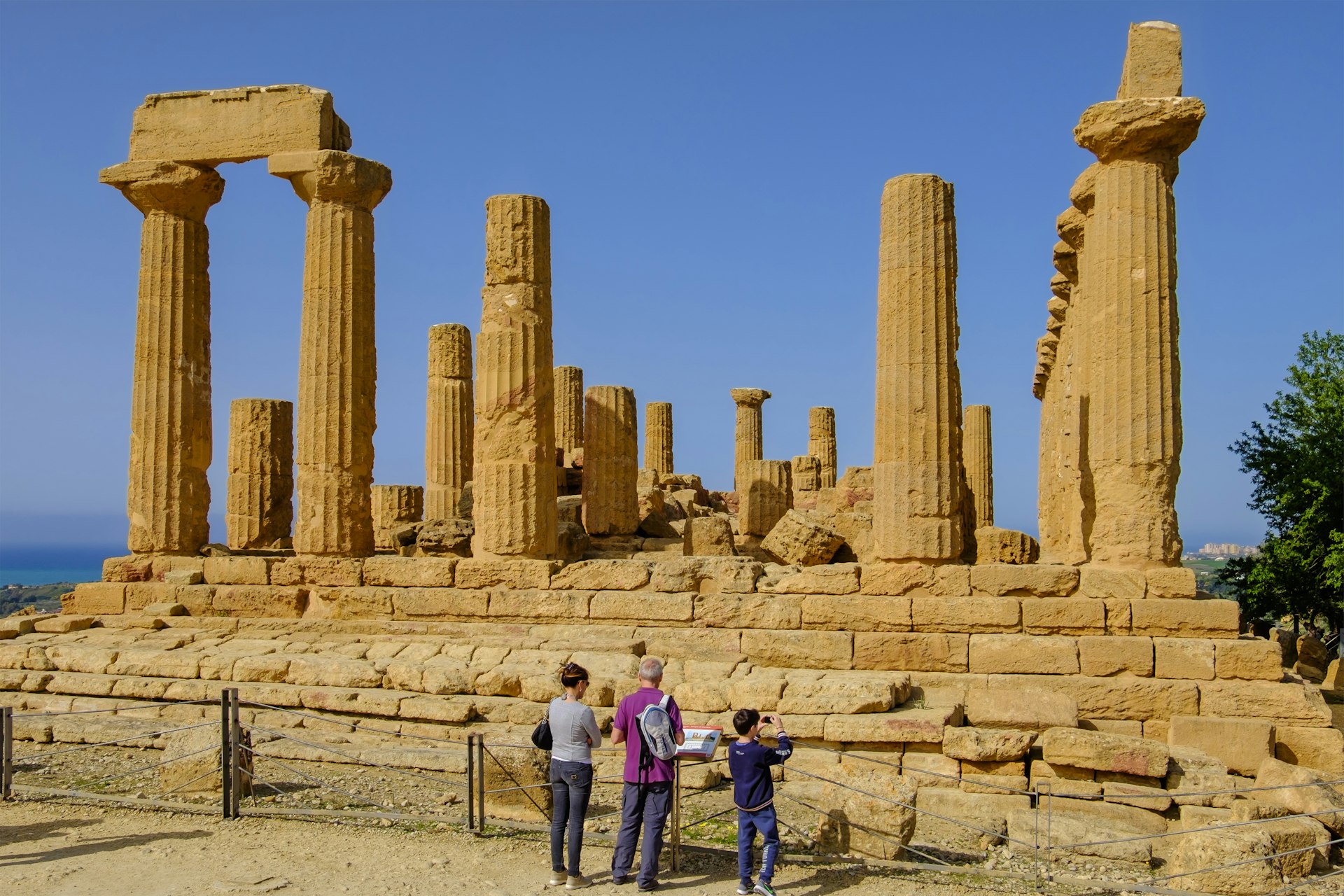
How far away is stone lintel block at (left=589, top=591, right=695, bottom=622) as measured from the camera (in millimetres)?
14641

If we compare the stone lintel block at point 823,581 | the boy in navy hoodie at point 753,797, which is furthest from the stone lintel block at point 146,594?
the boy in navy hoodie at point 753,797

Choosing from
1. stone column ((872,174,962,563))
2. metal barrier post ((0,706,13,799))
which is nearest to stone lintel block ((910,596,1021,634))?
stone column ((872,174,962,563))

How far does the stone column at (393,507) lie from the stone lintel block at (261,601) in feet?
25.3

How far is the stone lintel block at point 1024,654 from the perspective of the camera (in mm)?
13070

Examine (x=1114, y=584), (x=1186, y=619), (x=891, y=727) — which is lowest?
(x=891, y=727)

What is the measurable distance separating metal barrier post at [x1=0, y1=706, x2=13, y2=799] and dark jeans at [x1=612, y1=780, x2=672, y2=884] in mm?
5680

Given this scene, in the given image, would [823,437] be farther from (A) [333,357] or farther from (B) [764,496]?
(A) [333,357]

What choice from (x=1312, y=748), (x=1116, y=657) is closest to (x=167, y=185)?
(x=1116, y=657)

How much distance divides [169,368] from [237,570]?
3498mm

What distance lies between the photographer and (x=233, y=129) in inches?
689

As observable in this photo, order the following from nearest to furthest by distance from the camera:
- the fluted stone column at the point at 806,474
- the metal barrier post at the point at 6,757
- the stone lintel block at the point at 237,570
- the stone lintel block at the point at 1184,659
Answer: the metal barrier post at the point at 6,757 → the stone lintel block at the point at 1184,659 → the stone lintel block at the point at 237,570 → the fluted stone column at the point at 806,474

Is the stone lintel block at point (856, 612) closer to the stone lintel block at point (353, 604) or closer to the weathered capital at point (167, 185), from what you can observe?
the stone lintel block at point (353, 604)

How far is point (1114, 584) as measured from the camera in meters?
13.4

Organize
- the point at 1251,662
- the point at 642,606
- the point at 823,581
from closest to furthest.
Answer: the point at 1251,662 → the point at 823,581 → the point at 642,606
